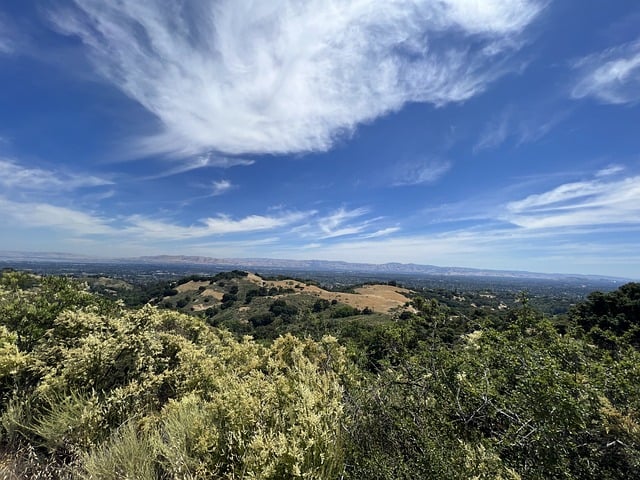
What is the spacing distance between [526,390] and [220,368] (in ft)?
15.0

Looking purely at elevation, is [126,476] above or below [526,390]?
below

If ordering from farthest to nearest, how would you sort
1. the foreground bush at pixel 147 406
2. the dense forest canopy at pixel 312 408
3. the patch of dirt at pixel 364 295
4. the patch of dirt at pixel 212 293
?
the patch of dirt at pixel 212 293 < the patch of dirt at pixel 364 295 < the foreground bush at pixel 147 406 < the dense forest canopy at pixel 312 408

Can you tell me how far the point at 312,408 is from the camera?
3.39 metres

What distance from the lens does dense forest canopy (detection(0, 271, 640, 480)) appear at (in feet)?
9.35

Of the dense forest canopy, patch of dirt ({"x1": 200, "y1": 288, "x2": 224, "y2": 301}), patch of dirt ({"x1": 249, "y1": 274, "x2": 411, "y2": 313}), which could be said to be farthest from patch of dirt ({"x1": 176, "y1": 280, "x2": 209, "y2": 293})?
the dense forest canopy

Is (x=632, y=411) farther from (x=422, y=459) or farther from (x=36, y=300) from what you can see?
(x=36, y=300)

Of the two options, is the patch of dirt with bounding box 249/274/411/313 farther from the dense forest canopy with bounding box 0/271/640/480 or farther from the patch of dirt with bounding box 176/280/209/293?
the dense forest canopy with bounding box 0/271/640/480

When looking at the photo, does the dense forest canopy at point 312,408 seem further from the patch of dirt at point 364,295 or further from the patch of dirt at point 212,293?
the patch of dirt at point 212,293

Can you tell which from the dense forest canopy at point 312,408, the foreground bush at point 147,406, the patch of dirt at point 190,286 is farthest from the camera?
the patch of dirt at point 190,286

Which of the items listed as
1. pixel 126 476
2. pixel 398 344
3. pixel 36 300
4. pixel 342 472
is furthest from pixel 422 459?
pixel 36 300

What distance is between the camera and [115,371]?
4875 mm

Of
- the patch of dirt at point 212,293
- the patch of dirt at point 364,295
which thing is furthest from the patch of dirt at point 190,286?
the patch of dirt at point 364,295

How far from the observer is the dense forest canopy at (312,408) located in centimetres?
285

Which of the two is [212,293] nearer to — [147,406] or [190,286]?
[190,286]
